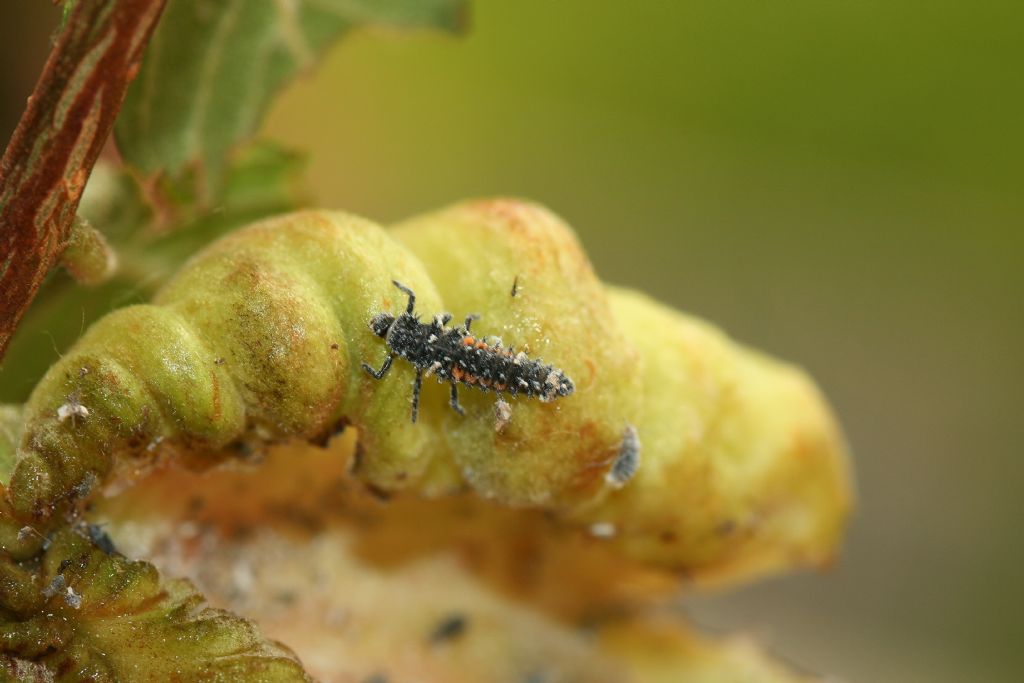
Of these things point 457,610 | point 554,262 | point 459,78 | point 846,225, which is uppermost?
point 846,225

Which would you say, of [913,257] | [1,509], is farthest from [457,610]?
[913,257]

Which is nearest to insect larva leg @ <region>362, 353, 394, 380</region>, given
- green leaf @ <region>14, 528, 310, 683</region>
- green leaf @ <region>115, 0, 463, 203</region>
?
green leaf @ <region>14, 528, 310, 683</region>

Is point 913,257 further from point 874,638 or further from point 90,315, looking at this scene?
point 90,315

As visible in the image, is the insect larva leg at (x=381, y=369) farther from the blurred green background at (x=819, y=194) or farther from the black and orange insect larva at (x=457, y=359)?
the blurred green background at (x=819, y=194)

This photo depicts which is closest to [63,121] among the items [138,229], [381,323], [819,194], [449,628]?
[381,323]

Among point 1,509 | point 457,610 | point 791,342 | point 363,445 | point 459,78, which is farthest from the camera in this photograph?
point 791,342

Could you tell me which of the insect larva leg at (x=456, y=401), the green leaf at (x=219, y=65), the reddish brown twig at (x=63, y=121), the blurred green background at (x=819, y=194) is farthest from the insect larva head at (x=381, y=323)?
the blurred green background at (x=819, y=194)

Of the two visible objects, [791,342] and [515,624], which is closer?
[515,624]

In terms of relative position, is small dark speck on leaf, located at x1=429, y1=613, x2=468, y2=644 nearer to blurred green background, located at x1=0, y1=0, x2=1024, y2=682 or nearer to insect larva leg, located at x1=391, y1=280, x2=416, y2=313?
insect larva leg, located at x1=391, y1=280, x2=416, y2=313
